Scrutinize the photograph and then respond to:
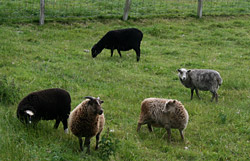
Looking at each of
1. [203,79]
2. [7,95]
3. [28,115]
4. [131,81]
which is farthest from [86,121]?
[131,81]

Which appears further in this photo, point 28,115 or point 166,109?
point 166,109

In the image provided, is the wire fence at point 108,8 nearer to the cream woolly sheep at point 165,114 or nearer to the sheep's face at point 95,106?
the cream woolly sheep at point 165,114

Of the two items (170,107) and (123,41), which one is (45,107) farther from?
(123,41)

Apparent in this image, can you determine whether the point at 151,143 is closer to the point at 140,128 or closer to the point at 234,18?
the point at 140,128

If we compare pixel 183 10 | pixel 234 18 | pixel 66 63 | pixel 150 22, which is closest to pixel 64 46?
pixel 66 63

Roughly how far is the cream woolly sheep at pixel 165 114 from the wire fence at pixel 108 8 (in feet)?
37.7

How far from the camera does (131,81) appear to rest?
10.7 metres

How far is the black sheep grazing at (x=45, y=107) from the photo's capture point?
6.11m

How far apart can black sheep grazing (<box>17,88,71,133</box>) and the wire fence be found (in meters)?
11.2

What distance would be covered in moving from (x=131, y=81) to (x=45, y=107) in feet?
15.6

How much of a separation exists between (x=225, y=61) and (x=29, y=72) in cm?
783

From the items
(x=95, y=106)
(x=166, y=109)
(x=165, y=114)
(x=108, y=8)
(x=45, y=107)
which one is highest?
(x=108, y=8)

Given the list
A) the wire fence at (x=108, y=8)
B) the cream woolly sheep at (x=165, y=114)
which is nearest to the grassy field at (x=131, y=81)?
the cream woolly sheep at (x=165, y=114)

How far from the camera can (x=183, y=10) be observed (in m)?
21.2
